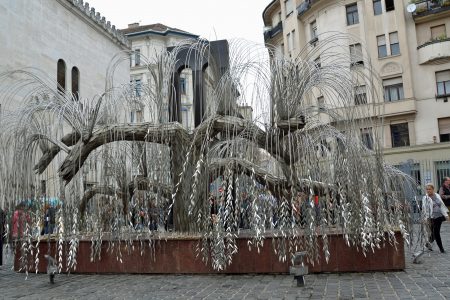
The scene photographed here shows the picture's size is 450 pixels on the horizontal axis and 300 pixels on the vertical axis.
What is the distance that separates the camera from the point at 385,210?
375 inches

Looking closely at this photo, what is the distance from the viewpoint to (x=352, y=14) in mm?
36656

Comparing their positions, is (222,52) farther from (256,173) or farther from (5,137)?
(5,137)

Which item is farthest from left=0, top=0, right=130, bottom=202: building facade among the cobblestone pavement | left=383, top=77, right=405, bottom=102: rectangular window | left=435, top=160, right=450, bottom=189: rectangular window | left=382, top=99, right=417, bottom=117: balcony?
left=435, top=160, right=450, bottom=189: rectangular window

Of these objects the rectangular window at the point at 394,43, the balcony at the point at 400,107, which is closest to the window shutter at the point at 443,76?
the balcony at the point at 400,107

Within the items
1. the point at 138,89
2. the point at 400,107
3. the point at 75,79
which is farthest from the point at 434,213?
the point at 75,79

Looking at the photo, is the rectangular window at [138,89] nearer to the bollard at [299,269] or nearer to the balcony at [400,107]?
the bollard at [299,269]

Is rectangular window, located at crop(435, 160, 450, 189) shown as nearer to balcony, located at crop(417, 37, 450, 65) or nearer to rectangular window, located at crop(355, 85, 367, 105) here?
balcony, located at crop(417, 37, 450, 65)

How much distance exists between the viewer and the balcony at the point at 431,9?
33562 millimetres

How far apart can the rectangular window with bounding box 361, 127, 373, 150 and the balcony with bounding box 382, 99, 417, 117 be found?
25.3 metres

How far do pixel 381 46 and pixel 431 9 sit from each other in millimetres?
3950

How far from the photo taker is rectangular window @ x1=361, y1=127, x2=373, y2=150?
9.70 m

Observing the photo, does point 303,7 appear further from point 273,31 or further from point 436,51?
point 436,51

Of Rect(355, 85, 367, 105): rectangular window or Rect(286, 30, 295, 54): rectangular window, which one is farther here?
Rect(286, 30, 295, 54): rectangular window

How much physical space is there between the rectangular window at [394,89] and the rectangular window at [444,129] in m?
3.08
